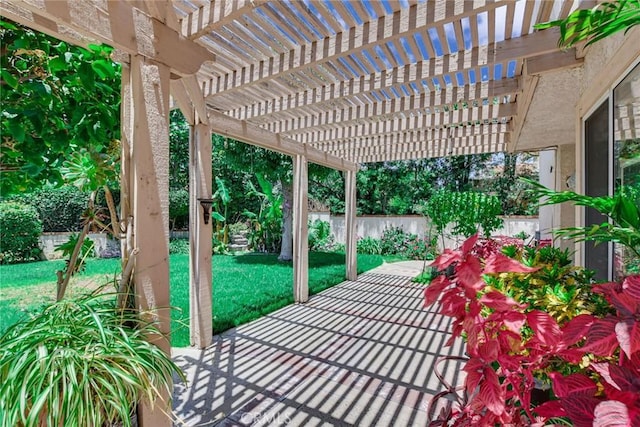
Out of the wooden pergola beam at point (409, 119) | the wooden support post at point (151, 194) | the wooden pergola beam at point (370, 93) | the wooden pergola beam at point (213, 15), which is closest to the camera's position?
the wooden support post at point (151, 194)

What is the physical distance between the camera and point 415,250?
1284 centimetres

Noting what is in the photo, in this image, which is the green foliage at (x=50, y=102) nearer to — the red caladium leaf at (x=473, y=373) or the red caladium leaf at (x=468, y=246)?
the red caladium leaf at (x=468, y=246)

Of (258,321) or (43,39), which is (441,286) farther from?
(258,321)

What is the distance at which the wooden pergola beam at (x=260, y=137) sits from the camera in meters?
4.17

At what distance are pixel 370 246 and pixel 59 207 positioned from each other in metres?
13.2

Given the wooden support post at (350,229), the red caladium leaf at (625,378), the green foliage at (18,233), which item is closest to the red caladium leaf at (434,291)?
the red caladium leaf at (625,378)

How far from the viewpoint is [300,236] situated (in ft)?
20.0

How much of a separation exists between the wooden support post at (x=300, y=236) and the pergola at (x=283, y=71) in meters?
0.62

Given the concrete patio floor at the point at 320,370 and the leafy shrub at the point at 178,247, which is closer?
the concrete patio floor at the point at 320,370

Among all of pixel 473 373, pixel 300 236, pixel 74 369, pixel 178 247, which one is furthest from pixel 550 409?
pixel 178 247

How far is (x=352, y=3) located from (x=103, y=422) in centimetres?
312

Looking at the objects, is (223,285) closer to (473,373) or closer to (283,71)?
(283,71)

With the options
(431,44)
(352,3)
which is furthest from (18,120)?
(431,44)

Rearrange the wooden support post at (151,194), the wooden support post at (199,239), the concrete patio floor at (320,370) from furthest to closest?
the wooden support post at (199,239), the concrete patio floor at (320,370), the wooden support post at (151,194)
